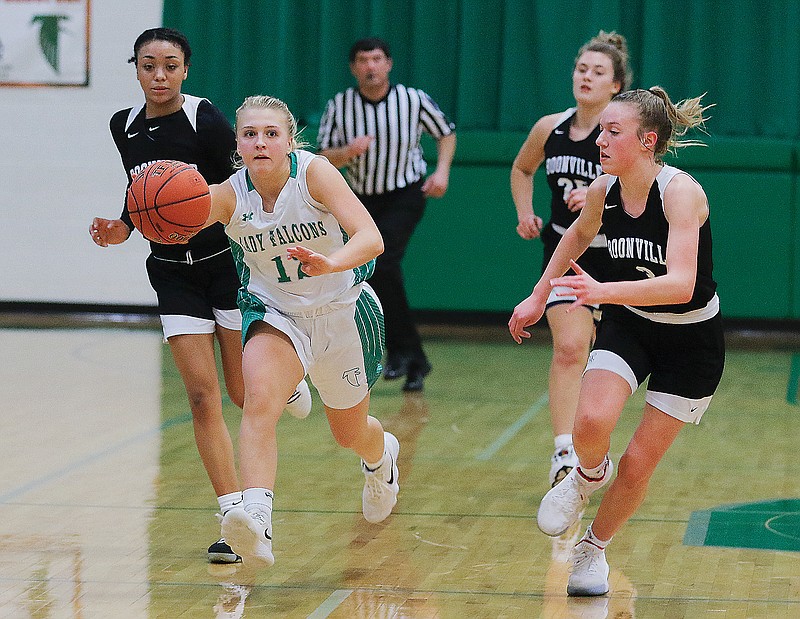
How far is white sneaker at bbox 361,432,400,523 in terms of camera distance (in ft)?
14.8

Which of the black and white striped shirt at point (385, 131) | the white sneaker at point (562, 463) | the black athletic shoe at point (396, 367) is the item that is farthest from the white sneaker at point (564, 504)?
the black and white striped shirt at point (385, 131)

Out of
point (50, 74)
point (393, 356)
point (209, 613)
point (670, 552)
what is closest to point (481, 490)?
point (670, 552)

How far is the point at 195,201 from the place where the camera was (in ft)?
12.8

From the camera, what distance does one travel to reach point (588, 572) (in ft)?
12.5

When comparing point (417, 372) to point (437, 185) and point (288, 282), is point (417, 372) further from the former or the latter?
point (288, 282)

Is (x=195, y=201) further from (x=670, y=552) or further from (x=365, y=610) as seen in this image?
(x=670, y=552)

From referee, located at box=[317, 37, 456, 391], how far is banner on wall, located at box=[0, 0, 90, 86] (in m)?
3.50

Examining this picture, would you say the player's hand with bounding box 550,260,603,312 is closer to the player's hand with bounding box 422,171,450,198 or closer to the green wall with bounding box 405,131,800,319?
the player's hand with bounding box 422,171,450,198

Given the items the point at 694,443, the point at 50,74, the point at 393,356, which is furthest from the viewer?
the point at 50,74

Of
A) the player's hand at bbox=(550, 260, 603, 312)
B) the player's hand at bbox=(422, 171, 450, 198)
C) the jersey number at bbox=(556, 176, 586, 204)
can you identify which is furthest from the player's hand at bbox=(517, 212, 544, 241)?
the player's hand at bbox=(422, 171, 450, 198)

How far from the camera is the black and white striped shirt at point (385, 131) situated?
823cm

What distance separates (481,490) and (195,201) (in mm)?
1988

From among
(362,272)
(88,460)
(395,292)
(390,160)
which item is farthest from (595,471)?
(390,160)

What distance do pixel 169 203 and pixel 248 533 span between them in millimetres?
1004
